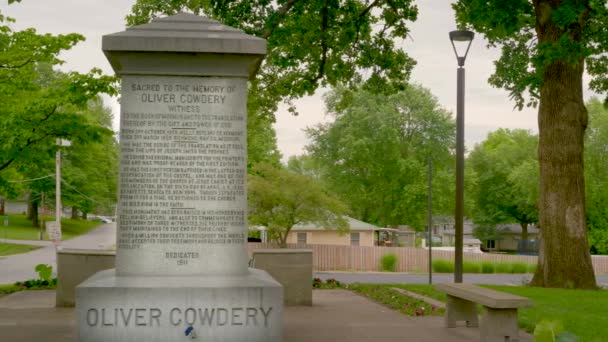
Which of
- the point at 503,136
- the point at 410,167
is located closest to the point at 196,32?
the point at 410,167

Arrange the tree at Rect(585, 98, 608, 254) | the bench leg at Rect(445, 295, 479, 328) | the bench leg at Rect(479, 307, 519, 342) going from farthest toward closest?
1. the tree at Rect(585, 98, 608, 254)
2. the bench leg at Rect(445, 295, 479, 328)
3. the bench leg at Rect(479, 307, 519, 342)

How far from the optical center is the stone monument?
8.24 meters

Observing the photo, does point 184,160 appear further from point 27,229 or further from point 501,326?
point 27,229

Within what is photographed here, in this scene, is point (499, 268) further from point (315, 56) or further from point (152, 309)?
point (152, 309)

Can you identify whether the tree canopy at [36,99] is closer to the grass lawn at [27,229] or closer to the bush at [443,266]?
the bush at [443,266]

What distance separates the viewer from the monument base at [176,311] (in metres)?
7.71

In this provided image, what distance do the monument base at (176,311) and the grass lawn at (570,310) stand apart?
3629mm

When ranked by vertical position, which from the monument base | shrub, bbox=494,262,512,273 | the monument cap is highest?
the monument cap

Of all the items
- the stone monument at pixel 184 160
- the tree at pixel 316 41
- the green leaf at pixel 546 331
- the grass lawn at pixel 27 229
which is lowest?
the grass lawn at pixel 27 229

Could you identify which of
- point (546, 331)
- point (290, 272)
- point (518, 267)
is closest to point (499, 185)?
point (518, 267)

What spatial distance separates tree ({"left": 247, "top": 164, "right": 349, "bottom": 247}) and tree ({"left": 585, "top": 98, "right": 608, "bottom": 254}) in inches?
1272

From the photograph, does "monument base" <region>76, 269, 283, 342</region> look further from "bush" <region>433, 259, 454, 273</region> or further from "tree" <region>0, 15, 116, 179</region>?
"bush" <region>433, 259, 454, 273</region>

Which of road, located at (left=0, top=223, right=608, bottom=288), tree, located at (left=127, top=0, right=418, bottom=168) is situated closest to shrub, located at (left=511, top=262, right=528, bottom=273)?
road, located at (left=0, top=223, right=608, bottom=288)

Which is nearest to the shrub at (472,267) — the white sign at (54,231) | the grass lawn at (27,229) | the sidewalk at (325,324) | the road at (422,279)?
the road at (422,279)
